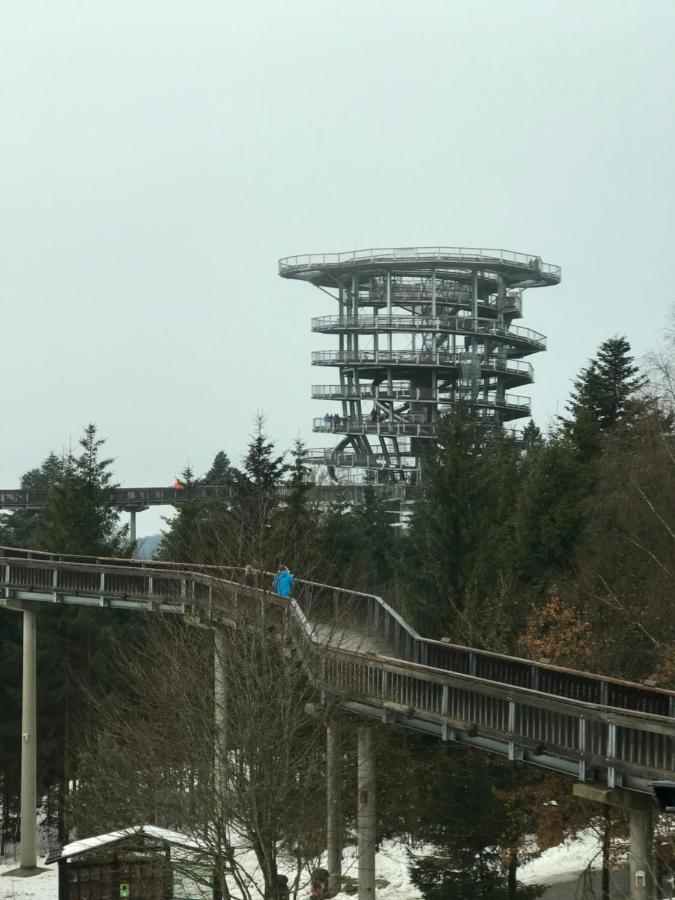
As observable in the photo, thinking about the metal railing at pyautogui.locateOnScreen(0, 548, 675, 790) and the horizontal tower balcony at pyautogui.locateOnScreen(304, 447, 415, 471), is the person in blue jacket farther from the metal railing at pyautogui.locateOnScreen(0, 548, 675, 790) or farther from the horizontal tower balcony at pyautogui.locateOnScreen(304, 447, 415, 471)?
the horizontal tower balcony at pyautogui.locateOnScreen(304, 447, 415, 471)

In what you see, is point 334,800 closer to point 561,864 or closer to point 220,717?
point 220,717

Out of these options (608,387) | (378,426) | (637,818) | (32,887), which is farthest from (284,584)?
(378,426)

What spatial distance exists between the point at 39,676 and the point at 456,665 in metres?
28.4

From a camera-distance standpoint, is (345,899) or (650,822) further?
(345,899)

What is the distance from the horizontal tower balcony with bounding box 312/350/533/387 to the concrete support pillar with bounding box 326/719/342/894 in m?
67.0

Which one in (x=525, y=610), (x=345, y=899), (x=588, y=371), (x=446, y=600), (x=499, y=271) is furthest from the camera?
(x=499, y=271)

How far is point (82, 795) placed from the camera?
37.0 m

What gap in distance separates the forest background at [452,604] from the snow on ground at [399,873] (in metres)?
1.51

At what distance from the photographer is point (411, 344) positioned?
99.1 metres

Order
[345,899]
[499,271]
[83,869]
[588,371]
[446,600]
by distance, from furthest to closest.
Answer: [499,271]
[588,371]
[446,600]
[345,899]
[83,869]

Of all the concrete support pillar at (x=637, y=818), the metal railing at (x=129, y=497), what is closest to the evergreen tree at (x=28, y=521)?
the metal railing at (x=129, y=497)

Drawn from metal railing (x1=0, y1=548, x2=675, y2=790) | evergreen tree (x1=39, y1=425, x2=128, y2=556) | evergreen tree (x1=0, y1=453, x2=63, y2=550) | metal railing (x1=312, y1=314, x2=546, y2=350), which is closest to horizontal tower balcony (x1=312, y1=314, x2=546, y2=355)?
metal railing (x1=312, y1=314, x2=546, y2=350)

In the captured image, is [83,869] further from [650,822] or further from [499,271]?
[499,271]

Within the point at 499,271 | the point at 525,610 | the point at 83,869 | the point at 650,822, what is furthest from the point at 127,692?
the point at 499,271
